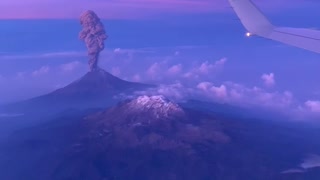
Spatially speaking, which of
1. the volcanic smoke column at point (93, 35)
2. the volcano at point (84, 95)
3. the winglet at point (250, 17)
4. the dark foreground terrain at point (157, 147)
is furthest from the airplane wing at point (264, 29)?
the volcanic smoke column at point (93, 35)

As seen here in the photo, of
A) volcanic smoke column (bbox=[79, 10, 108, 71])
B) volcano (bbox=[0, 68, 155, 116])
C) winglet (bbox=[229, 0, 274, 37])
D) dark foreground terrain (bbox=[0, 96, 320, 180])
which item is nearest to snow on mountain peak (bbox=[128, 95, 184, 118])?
dark foreground terrain (bbox=[0, 96, 320, 180])

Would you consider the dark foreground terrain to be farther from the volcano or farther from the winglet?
the winglet

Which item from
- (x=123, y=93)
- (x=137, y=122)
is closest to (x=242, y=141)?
(x=137, y=122)

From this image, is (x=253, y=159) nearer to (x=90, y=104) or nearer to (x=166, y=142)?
(x=166, y=142)

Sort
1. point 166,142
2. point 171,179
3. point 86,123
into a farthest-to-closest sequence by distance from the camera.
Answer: point 86,123
point 166,142
point 171,179

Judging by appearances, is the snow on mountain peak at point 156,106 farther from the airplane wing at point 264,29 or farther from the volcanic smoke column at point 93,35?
the airplane wing at point 264,29

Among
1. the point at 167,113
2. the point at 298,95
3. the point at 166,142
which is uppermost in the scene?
the point at 298,95
